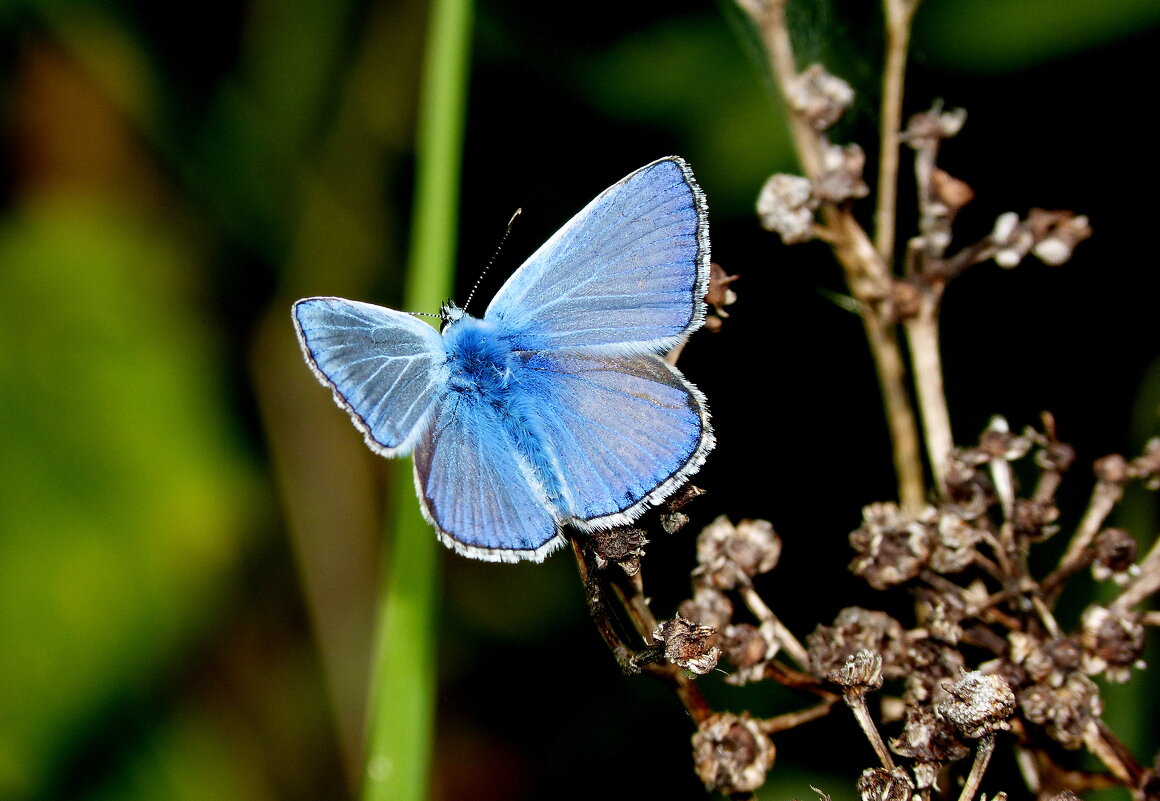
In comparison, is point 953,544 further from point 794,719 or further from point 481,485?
point 481,485

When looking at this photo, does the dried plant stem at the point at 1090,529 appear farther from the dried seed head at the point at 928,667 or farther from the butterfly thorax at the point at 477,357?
the butterfly thorax at the point at 477,357

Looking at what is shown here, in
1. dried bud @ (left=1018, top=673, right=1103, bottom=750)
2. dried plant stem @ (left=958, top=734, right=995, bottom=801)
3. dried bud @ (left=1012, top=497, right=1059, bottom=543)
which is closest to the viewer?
dried plant stem @ (left=958, top=734, right=995, bottom=801)

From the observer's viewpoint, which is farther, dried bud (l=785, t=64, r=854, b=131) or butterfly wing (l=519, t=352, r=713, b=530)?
dried bud (l=785, t=64, r=854, b=131)

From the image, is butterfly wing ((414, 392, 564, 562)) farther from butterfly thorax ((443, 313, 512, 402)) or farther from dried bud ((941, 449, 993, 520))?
dried bud ((941, 449, 993, 520))

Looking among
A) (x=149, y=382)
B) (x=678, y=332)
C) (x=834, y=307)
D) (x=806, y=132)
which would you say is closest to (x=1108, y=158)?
(x=834, y=307)

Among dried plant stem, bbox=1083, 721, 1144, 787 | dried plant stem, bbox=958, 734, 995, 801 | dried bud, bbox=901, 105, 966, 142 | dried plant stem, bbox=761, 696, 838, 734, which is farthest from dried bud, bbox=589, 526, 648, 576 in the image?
dried bud, bbox=901, 105, 966, 142

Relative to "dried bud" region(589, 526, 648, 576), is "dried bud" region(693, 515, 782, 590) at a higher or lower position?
lower
